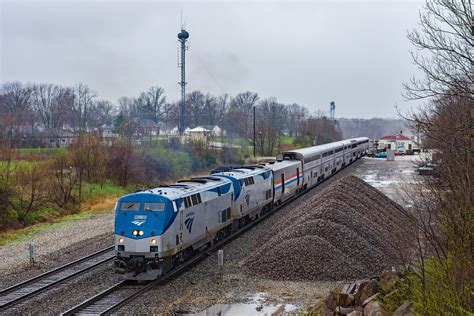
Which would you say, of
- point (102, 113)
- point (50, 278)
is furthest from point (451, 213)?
point (102, 113)

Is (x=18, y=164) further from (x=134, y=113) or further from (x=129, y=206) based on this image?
(x=134, y=113)

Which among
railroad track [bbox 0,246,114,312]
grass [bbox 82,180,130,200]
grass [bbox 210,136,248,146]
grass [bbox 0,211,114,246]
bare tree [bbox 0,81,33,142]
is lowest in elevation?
grass [bbox 0,211,114,246]

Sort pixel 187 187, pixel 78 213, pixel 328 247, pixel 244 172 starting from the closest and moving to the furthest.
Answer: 1. pixel 328 247
2. pixel 187 187
3. pixel 244 172
4. pixel 78 213

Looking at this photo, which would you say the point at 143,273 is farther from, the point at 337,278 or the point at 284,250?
the point at 337,278

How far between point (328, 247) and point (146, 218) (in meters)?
6.76

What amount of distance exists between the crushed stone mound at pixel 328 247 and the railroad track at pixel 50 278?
20.5ft

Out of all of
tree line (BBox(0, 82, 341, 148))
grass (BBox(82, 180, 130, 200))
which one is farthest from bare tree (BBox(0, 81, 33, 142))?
grass (BBox(82, 180, 130, 200))

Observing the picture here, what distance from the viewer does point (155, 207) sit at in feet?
58.6

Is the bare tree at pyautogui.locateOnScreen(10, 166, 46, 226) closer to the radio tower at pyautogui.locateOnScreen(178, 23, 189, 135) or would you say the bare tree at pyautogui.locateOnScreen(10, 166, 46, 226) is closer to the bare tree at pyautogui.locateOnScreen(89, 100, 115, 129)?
the radio tower at pyautogui.locateOnScreen(178, 23, 189, 135)

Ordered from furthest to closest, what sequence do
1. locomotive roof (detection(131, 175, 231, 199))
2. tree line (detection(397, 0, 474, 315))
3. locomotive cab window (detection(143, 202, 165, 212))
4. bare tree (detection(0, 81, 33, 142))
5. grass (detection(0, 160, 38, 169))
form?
bare tree (detection(0, 81, 33, 142)), grass (detection(0, 160, 38, 169)), locomotive roof (detection(131, 175, 231, 199)), locomotive cab window (detection(143, 202, 165, 212)), tree line (detection(397, 0, 474, 315))

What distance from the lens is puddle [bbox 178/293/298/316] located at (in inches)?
585

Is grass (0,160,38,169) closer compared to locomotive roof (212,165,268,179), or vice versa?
locomotive roof (212,165,268,179)

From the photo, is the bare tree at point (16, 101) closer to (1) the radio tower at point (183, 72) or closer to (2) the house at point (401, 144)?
(1) the radio tower at point (183, 72)

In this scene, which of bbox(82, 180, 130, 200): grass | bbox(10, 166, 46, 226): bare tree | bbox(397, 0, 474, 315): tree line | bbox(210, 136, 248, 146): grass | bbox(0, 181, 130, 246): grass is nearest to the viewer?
bbox(397, 0, 474, 315): tree line
